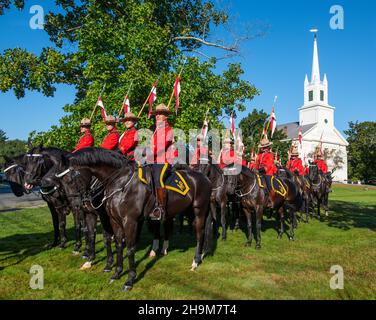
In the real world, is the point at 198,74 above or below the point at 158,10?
below

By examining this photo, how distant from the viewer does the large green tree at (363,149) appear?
228 ft

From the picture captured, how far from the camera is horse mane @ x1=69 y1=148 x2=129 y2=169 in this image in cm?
690

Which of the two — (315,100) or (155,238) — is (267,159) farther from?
(315,100)

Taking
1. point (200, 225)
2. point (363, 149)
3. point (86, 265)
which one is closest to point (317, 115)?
point (363, 149)

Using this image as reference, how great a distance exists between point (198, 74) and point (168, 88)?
9.62 ft

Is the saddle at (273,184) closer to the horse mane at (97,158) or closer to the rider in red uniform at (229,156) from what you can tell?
the rider in red uniform at (229,156)

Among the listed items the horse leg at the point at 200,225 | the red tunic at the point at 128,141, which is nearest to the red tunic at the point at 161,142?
the red tunic at the point at 128,141

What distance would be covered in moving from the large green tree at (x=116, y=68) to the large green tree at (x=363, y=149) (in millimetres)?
57469

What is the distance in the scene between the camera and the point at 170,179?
826cm

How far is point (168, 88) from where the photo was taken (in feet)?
63.1

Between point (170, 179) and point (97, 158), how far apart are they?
79.6 inches
